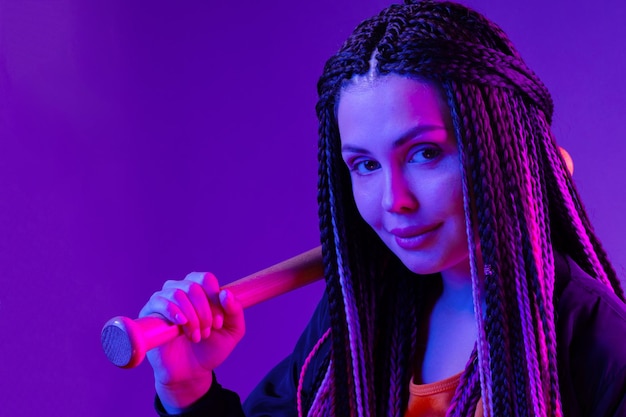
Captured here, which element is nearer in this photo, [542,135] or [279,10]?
[542,135]

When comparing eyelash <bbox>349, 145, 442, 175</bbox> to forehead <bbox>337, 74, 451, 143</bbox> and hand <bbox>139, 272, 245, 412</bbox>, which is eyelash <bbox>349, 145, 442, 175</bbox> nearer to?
forehead <bbox>337, 74, 451, 143</bbox>

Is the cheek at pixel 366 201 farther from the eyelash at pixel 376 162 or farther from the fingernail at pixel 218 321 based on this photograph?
the fingernail at pixel 218 321

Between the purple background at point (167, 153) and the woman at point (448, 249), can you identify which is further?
the purple background at point (167, 153)

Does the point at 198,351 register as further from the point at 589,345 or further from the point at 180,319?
the point at 589,345

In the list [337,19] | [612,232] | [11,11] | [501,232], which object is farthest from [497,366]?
[11,11]

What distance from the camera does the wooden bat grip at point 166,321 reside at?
75cm

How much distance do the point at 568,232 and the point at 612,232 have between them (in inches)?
15.3

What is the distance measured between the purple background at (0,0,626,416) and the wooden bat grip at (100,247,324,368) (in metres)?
0.46

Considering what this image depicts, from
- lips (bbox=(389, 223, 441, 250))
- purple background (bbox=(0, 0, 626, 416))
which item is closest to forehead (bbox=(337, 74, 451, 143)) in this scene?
lips (bbox=(389, 223, 441, 250))

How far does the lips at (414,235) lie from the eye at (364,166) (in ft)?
0.25

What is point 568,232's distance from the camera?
3.08 ft

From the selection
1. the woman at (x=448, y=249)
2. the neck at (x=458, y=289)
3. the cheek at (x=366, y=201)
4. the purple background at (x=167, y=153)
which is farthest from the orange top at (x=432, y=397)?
the purple background at (x=167, y=153)

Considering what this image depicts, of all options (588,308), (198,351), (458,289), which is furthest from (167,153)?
(588,308)

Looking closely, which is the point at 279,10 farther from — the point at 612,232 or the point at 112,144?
the point at 612,232
